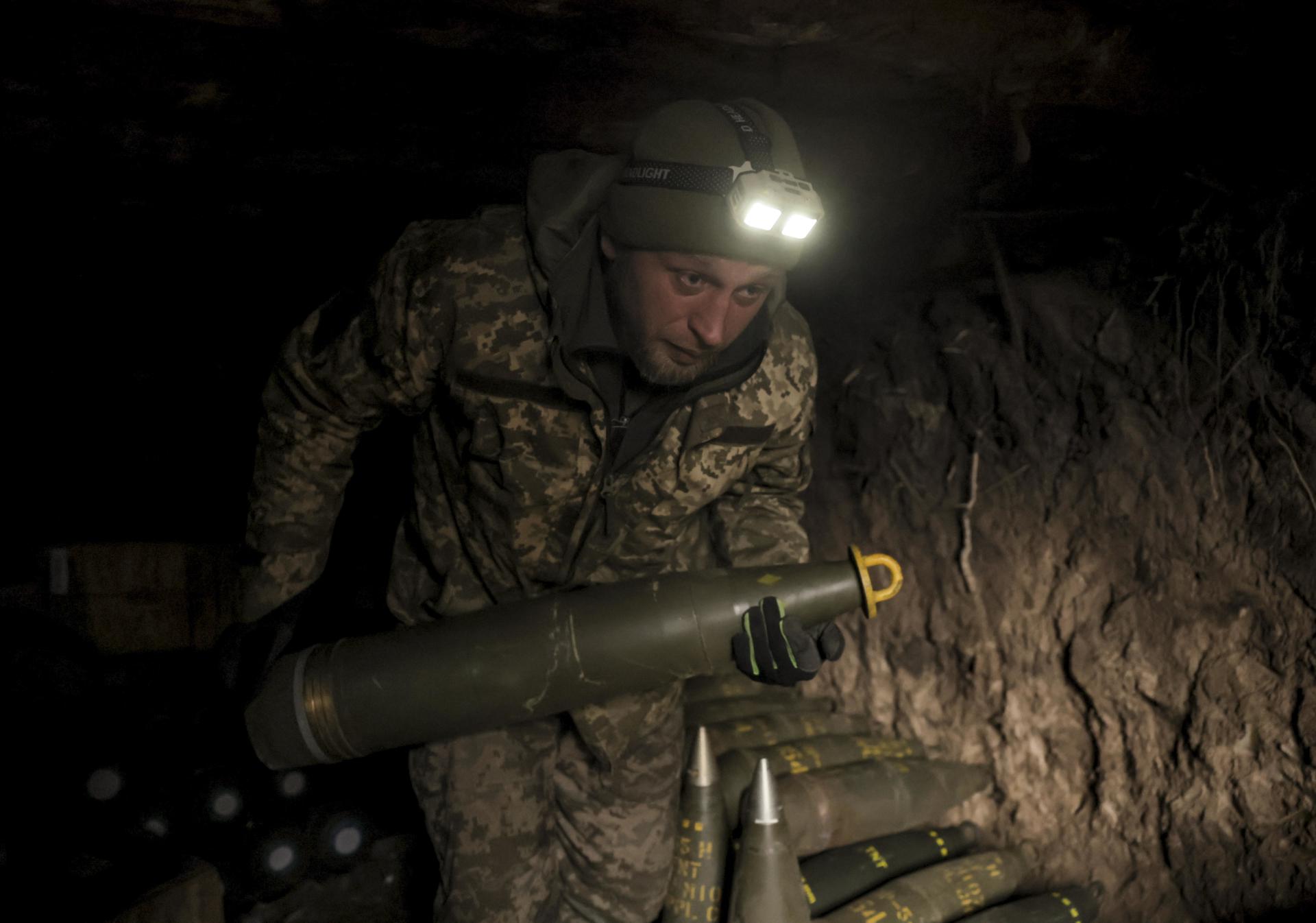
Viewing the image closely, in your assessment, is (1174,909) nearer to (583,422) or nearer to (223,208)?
(583,422)

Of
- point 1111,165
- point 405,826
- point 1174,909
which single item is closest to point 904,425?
point 1111,165

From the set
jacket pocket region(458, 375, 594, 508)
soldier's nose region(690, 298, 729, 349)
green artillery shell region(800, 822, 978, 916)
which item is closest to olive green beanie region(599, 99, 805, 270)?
soldier's nose region(690, 298, 729, 349)

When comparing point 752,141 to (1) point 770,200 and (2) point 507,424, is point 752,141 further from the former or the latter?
→ (2) point 507,424

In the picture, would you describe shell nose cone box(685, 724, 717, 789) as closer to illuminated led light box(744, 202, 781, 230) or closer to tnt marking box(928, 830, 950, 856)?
tnt marking box(928, 830, 950, 856)

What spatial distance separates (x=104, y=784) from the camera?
2.21 metres

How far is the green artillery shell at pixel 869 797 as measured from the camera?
2.50 meters

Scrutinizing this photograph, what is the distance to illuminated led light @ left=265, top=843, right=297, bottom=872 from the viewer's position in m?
2.40

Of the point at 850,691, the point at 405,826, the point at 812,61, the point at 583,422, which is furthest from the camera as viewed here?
the point at 850,691

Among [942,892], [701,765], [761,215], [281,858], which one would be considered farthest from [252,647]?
[942,892]

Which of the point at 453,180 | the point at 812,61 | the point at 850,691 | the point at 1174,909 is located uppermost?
the point at 812,61

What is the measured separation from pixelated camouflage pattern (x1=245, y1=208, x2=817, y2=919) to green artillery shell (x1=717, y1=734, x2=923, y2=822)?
38cm

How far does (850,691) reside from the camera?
3172 millimetres

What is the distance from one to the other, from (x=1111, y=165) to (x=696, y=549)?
1.63 metres

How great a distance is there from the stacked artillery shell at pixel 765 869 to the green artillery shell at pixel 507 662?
0.55 meters
